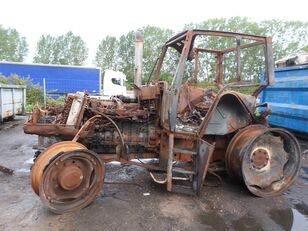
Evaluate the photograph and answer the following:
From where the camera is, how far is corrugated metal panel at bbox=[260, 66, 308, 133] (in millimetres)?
6277

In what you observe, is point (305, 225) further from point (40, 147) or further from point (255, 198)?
point (40, 147)

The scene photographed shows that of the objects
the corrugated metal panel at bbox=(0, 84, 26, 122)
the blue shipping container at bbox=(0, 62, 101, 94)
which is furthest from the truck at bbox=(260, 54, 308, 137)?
the blue shipping container at bbox=(0, 62, 101, 94)

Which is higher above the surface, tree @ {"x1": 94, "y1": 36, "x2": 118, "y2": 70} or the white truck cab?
tree @ {"x1": 94, "y1": 36, "x2": 118, "y2": 70}

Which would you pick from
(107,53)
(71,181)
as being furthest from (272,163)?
(107,53)

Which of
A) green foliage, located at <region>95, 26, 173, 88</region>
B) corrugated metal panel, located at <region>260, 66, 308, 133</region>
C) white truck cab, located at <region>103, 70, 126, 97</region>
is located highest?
green foliage, located at <region>95, 26, 173, 88</region>

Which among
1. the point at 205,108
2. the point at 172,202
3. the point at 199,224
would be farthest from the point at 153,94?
the point at 199,224

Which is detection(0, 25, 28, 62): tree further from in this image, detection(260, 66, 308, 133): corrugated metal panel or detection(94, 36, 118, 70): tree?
detection(260, 66, 308, 133): corrugated metal panel

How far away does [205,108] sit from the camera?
4586mm

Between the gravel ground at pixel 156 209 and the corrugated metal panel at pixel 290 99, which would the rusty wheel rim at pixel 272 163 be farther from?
the corrugated metal panel at pixel 290 99

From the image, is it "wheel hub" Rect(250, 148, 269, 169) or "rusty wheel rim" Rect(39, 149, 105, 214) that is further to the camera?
"wheel hub" Rect(250, 148, 269, 169)

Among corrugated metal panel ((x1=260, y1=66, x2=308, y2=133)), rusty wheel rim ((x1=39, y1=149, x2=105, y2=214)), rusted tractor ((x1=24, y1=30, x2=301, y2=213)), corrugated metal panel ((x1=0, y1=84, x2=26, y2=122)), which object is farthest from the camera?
corrugated metal panel ((x1=0, y1=84, x2=26, y2=122))

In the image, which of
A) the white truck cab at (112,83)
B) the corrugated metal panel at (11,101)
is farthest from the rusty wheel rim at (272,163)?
the white truck cab at (112,83)

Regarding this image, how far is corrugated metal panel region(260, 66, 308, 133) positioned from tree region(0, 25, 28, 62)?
5735 cm

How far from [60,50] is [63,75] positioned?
33.7m
